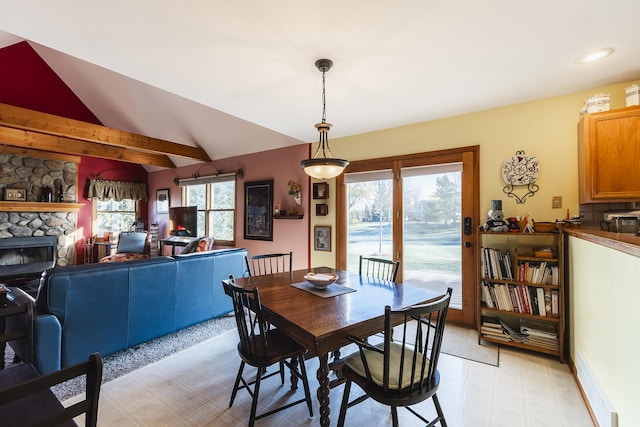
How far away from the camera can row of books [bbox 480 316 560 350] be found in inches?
105

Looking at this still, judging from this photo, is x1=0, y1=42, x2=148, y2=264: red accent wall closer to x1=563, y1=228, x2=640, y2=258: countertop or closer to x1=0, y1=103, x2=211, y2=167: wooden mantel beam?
x1=0, y1=103, x2=211, y2=167: wooden mantel beam

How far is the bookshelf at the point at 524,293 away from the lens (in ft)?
8.61

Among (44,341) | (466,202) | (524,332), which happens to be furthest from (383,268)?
(44,341)

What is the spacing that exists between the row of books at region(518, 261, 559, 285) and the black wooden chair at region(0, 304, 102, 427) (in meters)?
3.16

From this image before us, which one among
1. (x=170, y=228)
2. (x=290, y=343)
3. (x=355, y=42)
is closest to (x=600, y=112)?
(x=355, y=42)

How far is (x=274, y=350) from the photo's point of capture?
6.15 ft

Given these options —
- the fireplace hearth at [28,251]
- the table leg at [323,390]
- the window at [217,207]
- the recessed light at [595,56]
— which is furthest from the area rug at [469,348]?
the fireplace hearth at [28,251]

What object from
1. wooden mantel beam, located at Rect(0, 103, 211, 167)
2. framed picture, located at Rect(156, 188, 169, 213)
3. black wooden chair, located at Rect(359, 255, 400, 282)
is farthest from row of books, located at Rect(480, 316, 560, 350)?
framed picture, located at Rect(156, 188, 169, 213)

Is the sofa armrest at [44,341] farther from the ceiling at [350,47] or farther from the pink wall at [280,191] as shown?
the pink wall at [280,191]

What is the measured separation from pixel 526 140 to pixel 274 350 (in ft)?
10.3

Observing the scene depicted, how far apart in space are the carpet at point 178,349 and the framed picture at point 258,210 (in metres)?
2.06

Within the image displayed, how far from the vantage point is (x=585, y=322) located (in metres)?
2.14

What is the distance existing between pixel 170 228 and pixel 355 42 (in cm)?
A: 602

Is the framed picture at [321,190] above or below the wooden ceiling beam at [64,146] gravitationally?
below
